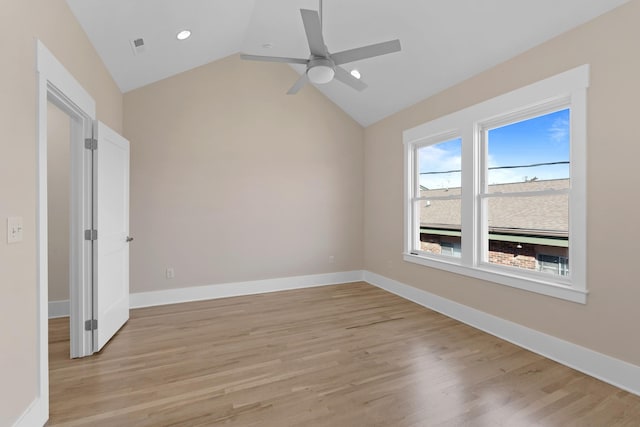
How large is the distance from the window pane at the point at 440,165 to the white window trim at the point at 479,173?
11cm

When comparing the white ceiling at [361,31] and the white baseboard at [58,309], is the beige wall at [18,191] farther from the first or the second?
the white baseboard at [58,309]

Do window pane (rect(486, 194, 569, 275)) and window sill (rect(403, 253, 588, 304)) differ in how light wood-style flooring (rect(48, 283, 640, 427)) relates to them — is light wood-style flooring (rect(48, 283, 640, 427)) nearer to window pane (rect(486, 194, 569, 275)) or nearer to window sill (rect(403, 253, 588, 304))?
window sill (rect(403, 253, 588, 304))

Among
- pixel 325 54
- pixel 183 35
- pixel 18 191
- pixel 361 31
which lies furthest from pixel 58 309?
pixel 361 31

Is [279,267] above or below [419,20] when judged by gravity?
below

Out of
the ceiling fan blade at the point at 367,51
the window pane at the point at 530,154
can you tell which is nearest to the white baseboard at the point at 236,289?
the window pane at the point at 530,154

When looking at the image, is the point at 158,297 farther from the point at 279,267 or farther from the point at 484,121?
the point at 484,121

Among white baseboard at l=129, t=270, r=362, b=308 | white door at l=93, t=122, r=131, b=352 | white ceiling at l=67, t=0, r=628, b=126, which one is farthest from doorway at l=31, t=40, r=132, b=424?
white ceiling at l=67, t=0, r=628, b=126

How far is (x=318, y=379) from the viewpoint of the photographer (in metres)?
2.24

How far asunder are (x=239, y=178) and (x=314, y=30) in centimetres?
275

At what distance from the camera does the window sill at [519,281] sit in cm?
243

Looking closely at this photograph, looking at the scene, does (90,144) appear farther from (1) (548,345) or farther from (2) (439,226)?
(1) (548,345)

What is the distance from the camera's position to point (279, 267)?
4.68m

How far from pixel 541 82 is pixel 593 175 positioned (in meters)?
0.94

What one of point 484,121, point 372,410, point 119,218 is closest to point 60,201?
point 119,218
